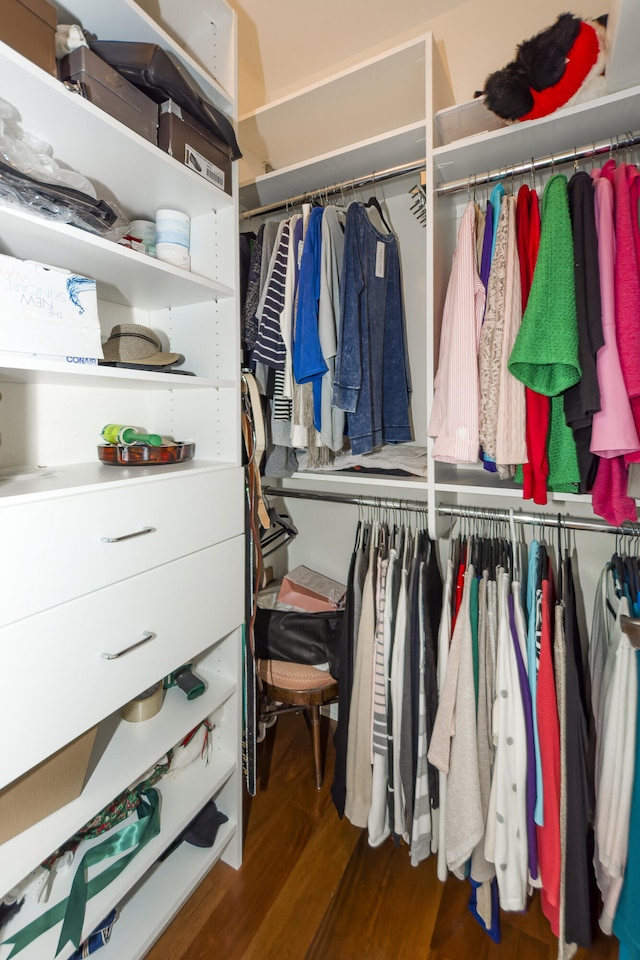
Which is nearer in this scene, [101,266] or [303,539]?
[101,266]

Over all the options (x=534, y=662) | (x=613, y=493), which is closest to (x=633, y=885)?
(x=534, y=662)

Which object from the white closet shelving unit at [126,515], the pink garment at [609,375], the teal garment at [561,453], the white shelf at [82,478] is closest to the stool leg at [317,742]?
the white closet shelving unit at [126,515]

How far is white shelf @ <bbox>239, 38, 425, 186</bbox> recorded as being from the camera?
1228mm

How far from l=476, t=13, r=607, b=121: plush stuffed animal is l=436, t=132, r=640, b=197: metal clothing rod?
0.10 meters

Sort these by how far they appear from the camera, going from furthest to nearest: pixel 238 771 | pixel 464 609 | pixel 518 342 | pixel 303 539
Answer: pixel 303 539 < pixel 238 771 < pixel 464 609 < pixel 518 342

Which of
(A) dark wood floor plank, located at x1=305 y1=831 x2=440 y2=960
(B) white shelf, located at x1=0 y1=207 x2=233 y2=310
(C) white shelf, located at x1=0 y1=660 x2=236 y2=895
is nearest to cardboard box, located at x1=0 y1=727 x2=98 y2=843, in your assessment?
(C) white shelf, located at x1=0 y1=660 x2=236 y2=895

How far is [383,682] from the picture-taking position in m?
1.30

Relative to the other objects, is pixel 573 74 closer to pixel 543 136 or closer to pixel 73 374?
pixel 543 136

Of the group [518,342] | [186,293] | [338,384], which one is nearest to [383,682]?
[338,384]

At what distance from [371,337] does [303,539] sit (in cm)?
96

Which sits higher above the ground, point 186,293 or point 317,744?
point 186,293

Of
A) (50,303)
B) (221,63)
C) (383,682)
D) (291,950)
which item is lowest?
(291,950)

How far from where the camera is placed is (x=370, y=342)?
1286 mm

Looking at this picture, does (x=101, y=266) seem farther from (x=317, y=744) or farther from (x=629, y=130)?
(x=317, y=744)
